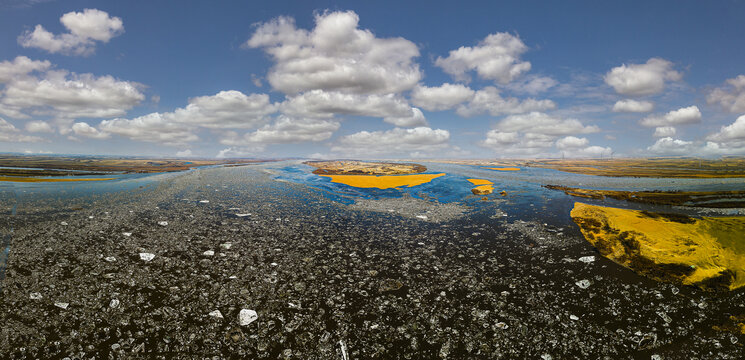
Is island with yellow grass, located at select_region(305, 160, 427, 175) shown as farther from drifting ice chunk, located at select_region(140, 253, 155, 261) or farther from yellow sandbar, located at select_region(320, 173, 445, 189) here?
drifting ice chunk, located at select_region(140, 253, 155, 261)

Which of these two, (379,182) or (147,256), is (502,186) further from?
(147,256)

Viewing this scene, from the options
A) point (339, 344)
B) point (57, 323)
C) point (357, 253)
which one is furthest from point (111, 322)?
point (357, 253)

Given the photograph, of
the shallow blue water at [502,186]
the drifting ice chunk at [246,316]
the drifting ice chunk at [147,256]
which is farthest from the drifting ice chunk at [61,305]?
the shallow blue water at [502,186]

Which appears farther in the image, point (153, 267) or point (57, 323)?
point (153, 267)

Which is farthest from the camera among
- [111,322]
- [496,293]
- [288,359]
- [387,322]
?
[496,293]

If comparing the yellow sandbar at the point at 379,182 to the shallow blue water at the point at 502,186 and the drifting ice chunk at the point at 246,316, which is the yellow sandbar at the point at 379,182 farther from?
the drifting ice chunk at the point at 246,316

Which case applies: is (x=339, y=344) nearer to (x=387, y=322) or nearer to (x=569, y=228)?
(x=387, y=322)

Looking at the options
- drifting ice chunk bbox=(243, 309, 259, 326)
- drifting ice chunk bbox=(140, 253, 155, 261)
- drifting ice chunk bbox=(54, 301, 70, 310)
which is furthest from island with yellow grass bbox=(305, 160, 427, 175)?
drifting ice chunk bbox=(54, 301, 70, 310)

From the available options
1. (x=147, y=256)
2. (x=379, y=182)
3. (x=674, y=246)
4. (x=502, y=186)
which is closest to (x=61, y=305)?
(x=147, y=256)
